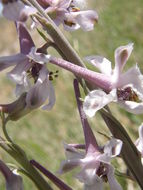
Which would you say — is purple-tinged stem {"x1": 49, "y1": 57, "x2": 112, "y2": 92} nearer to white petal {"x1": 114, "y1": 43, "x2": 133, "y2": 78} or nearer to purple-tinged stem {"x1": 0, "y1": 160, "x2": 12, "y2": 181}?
white petal {"x1": 114, "y1": 43, "x2": 133, "y2": 78}

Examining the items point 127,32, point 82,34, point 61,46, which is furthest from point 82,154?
point 82,34

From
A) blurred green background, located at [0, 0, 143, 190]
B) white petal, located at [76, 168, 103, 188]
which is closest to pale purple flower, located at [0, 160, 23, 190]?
white petal, located at [76, 168, 103, 188]

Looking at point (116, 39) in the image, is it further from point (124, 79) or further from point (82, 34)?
point (124, 79)

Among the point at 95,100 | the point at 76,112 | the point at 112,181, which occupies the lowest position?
the point at 76,112

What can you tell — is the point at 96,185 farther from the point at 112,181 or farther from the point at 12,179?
the point at 12,179

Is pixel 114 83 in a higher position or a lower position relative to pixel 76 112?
higher

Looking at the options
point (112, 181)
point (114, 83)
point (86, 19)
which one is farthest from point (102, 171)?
point (86, 19)
